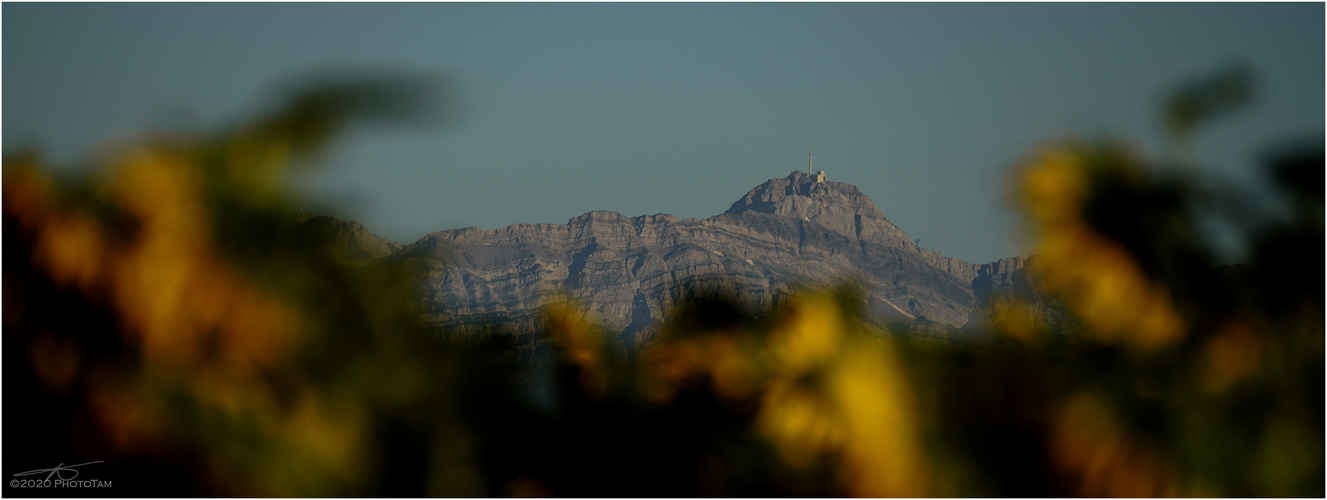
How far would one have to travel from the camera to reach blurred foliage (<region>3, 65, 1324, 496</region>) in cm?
129

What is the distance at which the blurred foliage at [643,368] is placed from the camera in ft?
4.22

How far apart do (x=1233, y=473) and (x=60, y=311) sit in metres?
1.67

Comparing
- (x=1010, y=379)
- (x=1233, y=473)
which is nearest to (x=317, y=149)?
(x=1010, y=379)

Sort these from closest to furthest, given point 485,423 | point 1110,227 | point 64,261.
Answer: point 64,261
point 1110,227
point 485,423

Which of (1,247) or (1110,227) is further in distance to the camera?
(1110,227)

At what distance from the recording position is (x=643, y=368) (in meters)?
1.72

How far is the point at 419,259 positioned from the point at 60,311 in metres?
0.56

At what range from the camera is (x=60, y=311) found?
131 centimetres

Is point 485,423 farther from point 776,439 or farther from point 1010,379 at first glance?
point 1010,379

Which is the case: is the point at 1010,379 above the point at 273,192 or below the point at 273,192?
below

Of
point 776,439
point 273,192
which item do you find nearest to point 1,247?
point 273,192

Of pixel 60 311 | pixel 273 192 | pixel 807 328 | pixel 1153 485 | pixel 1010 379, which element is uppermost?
pixel 273 192

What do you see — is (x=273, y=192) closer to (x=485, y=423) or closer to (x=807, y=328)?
(x=485, y=423)

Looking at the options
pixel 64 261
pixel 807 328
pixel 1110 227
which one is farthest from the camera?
pixel 1110 227
